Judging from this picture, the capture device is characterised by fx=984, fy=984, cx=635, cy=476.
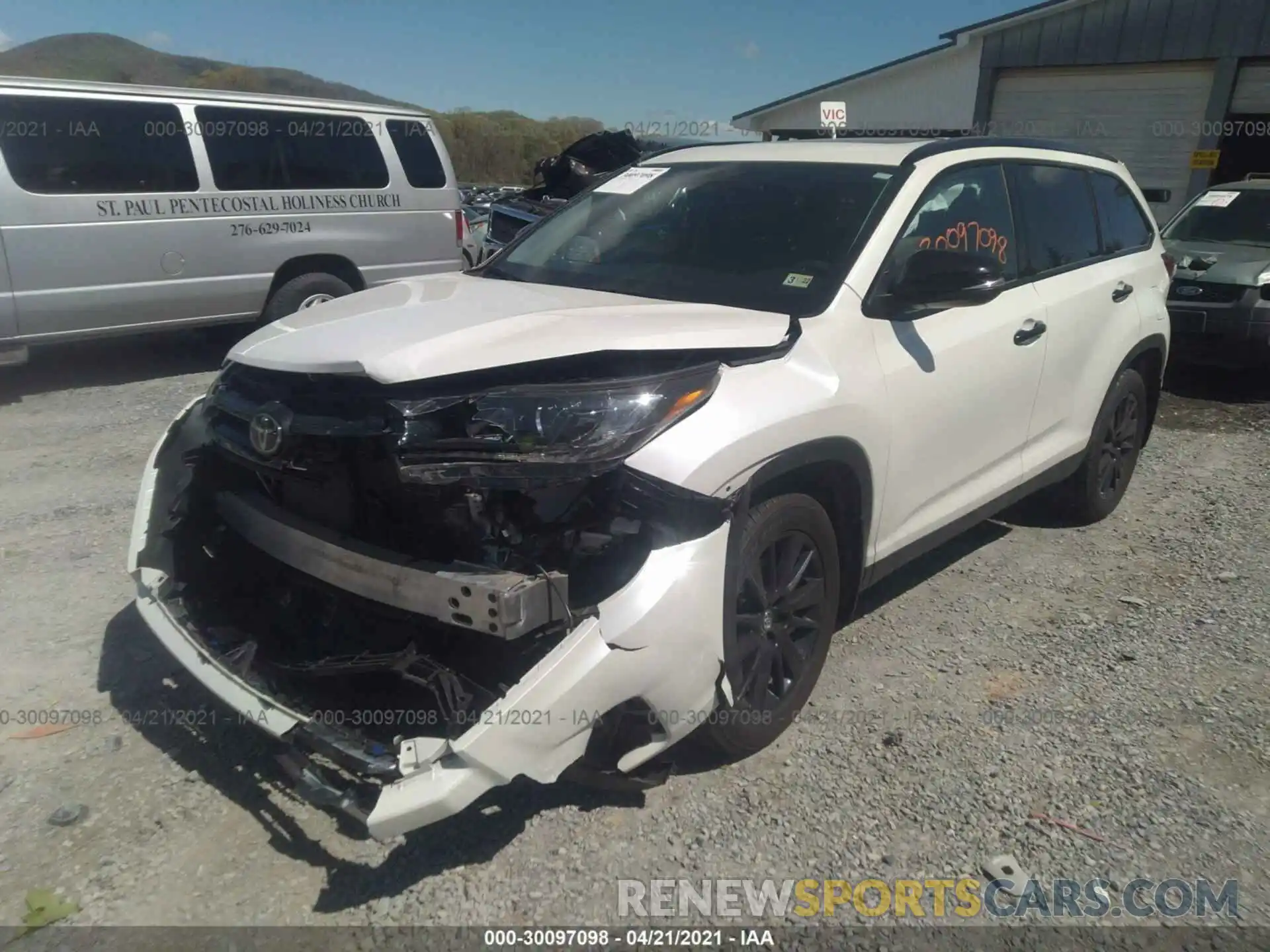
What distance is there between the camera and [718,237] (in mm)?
3662

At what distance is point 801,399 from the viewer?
289cm

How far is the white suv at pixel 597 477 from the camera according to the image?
2.42 meters

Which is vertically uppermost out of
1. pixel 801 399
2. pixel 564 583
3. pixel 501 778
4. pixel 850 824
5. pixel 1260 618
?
pixel 801 399

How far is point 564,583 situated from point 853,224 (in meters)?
1.80

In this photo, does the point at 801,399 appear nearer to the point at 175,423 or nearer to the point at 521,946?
the point at 521,946

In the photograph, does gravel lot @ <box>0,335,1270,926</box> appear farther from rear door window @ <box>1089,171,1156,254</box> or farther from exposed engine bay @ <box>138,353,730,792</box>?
rear door window @ <box>1089,171,1156,254</box>

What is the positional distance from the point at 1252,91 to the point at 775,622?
1420 cm

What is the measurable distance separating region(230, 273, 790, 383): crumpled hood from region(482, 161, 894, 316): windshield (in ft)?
0.61

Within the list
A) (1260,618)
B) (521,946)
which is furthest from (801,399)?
(1260,618)

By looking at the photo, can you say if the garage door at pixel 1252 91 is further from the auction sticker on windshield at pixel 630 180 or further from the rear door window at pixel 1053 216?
the auction sticker on windshield at pixel 630 180

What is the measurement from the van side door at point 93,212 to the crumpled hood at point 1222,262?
26.5 feet

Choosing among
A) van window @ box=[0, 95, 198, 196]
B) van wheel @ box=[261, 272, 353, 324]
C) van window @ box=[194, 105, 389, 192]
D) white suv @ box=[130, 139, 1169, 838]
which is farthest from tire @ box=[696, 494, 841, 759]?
van window @ box=[194, 105, 389, 192]

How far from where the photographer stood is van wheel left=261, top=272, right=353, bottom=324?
8109 mm

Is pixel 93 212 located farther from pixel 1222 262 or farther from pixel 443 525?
pixel 1222 262
